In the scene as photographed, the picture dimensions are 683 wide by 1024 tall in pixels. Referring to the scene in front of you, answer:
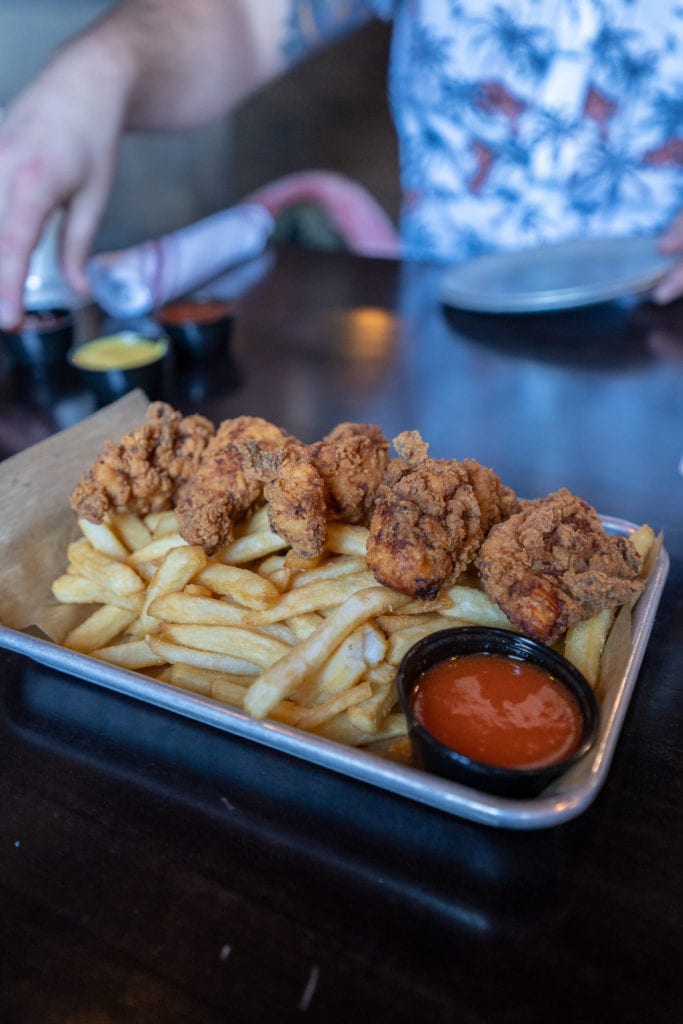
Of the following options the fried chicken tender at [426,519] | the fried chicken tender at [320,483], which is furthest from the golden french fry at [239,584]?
the fried chicken tender at [426,519]

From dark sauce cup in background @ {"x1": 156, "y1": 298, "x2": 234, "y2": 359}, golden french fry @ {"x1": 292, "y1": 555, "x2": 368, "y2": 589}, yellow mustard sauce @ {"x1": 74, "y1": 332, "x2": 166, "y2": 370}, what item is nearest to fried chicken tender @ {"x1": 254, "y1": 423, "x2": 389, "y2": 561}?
golden french fry @ {"x1": 292, "y1": 555, "x2": 368, "y2": 589}

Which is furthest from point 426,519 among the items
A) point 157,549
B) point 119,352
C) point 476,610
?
point 119,352

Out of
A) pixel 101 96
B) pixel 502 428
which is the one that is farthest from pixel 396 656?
pixel 101 96

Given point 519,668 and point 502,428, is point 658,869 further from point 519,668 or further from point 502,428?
point 502,428

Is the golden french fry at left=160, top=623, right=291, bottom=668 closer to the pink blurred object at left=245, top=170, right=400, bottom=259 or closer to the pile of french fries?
the pile of french fries

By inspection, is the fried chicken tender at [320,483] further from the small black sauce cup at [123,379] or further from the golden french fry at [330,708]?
the small black sauce cup at [123,379]

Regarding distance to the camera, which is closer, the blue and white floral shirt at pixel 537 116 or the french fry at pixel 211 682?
the french fry at pixel 211 682

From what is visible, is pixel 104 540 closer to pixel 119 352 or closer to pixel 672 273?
pixel 119 352
